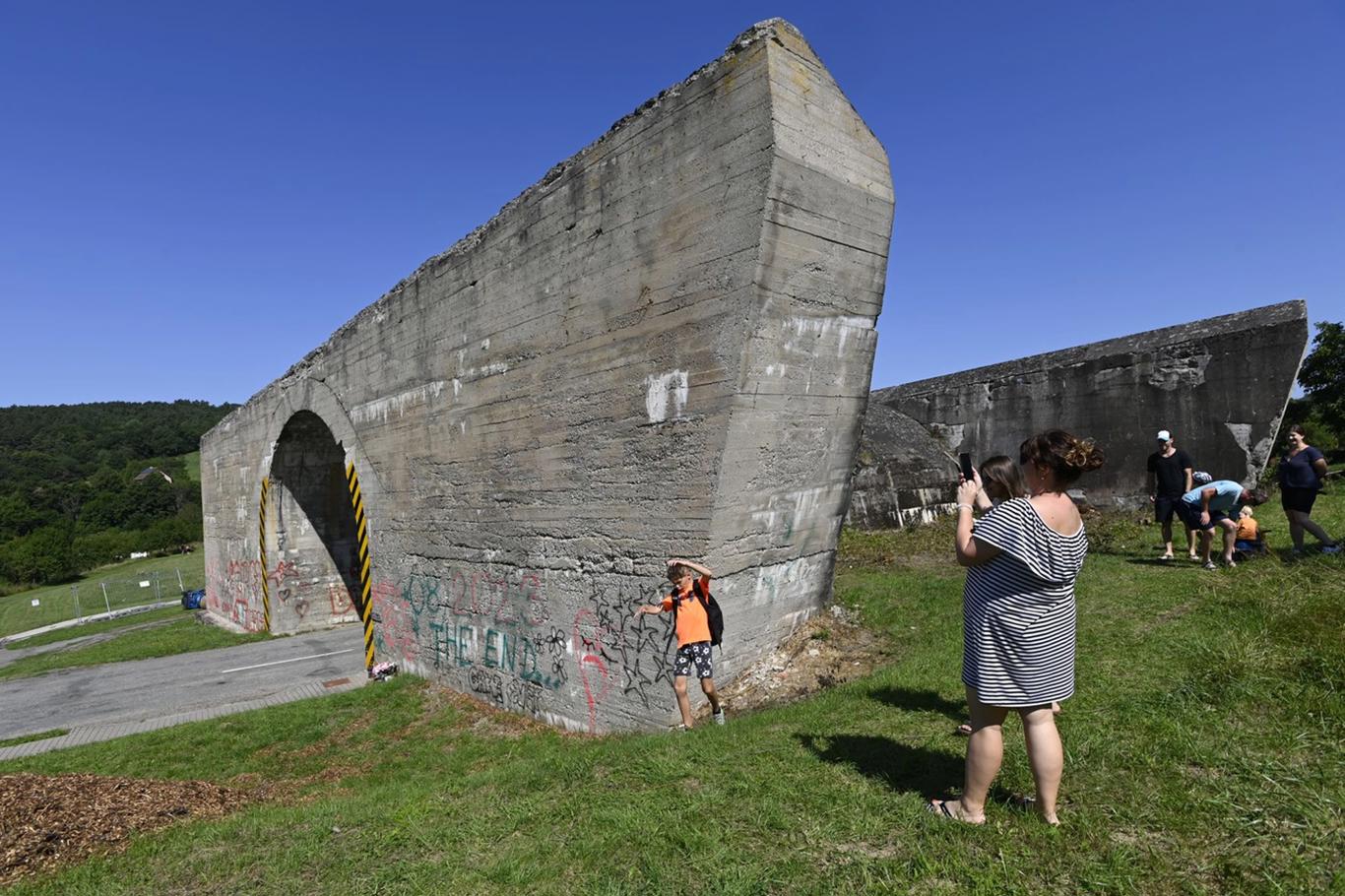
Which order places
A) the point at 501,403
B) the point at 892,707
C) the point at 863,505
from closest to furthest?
the point at 892,707
the point at 501,403
the point at 863,505

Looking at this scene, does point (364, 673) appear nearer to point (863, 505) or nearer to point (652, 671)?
point (652, 671)

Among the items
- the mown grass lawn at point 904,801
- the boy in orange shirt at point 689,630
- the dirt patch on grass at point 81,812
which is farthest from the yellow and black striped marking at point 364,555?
the boy in orange shirt at point 689,630

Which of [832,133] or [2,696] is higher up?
[832,133]

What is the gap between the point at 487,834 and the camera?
3.97 metres

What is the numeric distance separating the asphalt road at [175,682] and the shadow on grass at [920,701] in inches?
376

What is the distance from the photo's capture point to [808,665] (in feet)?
22.1

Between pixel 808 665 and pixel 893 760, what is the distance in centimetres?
271

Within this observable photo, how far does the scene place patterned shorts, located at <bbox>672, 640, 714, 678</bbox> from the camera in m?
5.76

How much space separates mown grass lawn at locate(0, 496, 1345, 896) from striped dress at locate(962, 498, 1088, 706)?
618 millimetres

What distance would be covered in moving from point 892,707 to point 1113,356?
10.6 meters

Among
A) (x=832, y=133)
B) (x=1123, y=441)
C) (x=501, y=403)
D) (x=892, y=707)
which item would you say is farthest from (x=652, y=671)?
(x=1123, y=441)

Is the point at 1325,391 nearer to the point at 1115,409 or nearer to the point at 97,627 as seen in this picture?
the point at 1115,409

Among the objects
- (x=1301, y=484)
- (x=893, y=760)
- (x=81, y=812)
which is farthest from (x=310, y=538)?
(x=1301, y=484)

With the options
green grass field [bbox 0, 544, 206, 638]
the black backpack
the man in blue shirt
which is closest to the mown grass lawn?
the black backpack
